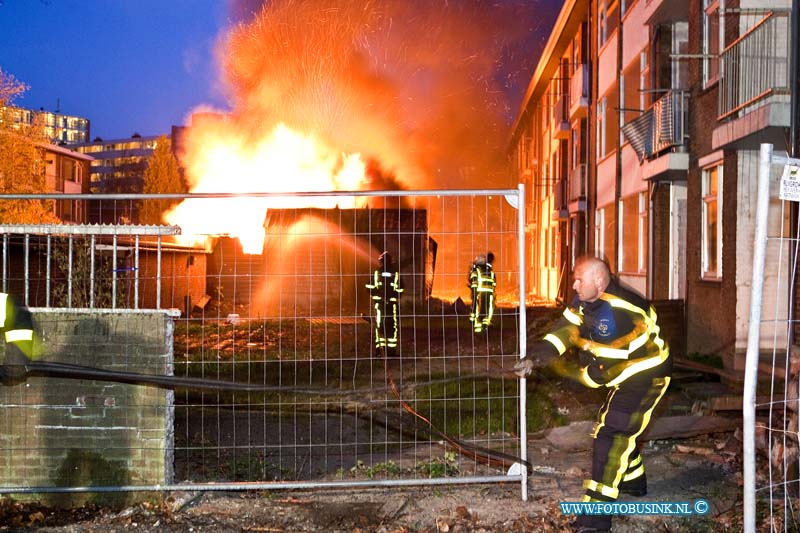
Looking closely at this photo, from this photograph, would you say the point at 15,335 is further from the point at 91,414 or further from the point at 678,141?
the point at 678,141

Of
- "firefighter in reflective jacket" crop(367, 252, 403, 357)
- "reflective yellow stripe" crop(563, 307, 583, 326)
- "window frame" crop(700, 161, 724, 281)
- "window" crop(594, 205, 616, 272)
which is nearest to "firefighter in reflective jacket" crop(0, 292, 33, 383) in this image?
"reflective yellow stripe" crop(563, 307, 583, 326)

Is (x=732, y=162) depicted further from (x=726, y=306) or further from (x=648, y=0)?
(x=648, y=0)

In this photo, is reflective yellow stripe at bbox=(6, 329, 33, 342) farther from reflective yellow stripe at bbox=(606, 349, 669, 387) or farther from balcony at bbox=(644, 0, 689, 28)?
balcony at bbox=(644, 0, 689, 28)

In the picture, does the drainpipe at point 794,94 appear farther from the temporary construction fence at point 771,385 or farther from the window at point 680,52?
the window at point 680,52

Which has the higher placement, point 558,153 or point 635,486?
point 558,153

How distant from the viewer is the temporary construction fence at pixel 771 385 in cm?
400

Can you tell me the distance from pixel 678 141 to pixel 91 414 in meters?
11.5

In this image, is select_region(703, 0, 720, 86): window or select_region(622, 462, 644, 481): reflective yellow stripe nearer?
select_region(622, 462, 644, 481): reflective yellow stripe

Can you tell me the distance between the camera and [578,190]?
2508 cm

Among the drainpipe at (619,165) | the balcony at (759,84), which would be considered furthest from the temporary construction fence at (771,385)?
the drainpipe at (619,165)

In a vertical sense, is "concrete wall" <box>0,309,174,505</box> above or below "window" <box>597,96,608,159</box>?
below

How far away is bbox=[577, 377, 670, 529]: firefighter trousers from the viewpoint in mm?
5117

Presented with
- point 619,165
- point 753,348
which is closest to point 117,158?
point 619,165

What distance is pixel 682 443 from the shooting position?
7508 millimetres
